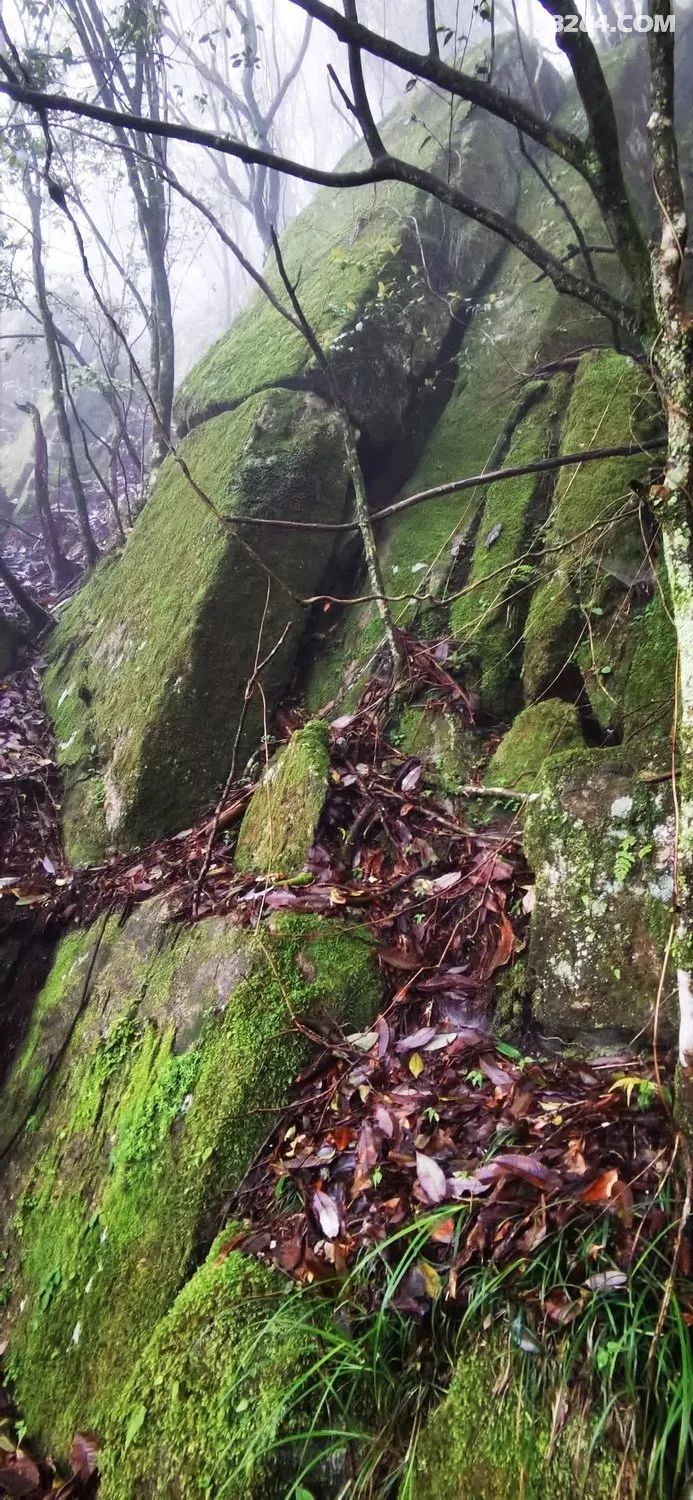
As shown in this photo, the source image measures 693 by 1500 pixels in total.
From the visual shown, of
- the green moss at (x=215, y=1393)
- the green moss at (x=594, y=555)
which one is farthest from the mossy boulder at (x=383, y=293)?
the green moss at (x=215, y=1393)

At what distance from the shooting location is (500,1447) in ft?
5.19

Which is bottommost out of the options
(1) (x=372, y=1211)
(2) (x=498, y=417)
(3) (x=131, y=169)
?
(1) (x=372, y=1211)

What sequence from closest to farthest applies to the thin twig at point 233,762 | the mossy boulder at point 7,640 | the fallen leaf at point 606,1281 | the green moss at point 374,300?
the fallen leaf at point 606,1281
the thin twig at point 233,762
the green moss at point 374,300
the mossy boulder at point 7,640

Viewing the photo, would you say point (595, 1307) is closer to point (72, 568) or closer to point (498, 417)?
point (498, 417)

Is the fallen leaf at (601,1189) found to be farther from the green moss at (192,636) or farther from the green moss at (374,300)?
the green moss at (374,300)

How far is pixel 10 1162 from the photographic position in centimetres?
338

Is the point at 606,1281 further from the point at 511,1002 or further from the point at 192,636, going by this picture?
the point at 192,636

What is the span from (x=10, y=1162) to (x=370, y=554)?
11.8 feet

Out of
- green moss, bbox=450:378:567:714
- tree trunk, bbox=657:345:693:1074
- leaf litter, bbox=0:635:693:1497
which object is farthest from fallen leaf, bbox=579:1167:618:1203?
green moss, bbox=450:378:567:714

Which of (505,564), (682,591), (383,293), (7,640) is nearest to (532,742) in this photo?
(505,564)

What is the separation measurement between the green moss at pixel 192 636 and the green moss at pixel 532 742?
1730 mm

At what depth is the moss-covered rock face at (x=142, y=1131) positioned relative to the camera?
7.81 ft

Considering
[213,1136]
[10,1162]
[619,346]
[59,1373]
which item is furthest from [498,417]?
[59,1373]

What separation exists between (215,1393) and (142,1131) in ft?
3.20
